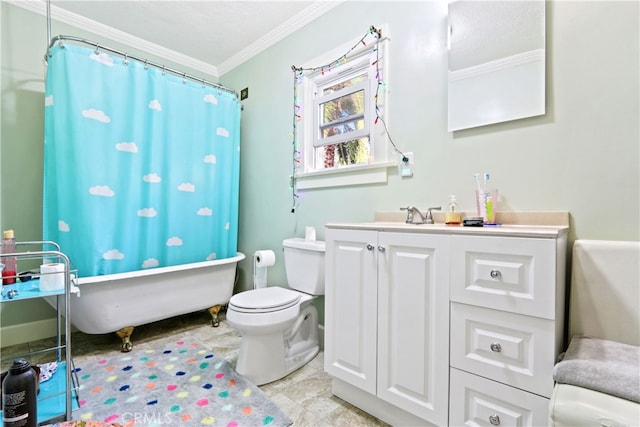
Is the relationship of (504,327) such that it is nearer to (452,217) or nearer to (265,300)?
(452,217)

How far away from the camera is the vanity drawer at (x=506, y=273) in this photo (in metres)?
0.95

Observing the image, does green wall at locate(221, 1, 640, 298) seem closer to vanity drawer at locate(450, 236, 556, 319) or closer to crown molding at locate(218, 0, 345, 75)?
crown molding at locate(218, 0, 345, 75)

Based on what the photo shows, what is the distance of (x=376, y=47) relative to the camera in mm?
1866

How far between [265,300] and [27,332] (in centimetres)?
193

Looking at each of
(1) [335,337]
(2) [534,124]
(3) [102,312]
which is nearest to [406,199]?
(2) [534,124]

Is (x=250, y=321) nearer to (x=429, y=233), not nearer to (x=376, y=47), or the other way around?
(x=429, y=233)

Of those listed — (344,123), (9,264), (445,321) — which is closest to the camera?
(445,321)

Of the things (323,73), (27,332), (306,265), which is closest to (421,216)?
(306,265)

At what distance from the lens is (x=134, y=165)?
2.20 meters

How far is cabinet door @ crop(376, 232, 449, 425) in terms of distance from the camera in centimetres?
117

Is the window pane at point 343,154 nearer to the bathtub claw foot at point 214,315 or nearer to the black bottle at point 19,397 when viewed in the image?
the bathtub claw foot at point 214,315

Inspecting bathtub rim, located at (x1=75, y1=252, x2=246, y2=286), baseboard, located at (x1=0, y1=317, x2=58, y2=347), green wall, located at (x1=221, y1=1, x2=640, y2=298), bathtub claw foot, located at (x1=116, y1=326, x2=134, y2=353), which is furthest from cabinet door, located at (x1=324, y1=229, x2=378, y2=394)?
baseboard, located at (x1=0, y1=317, x2=58, y2=347)

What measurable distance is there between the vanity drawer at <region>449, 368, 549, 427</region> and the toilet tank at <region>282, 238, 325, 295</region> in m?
0.97

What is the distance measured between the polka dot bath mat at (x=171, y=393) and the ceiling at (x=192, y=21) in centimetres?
247
